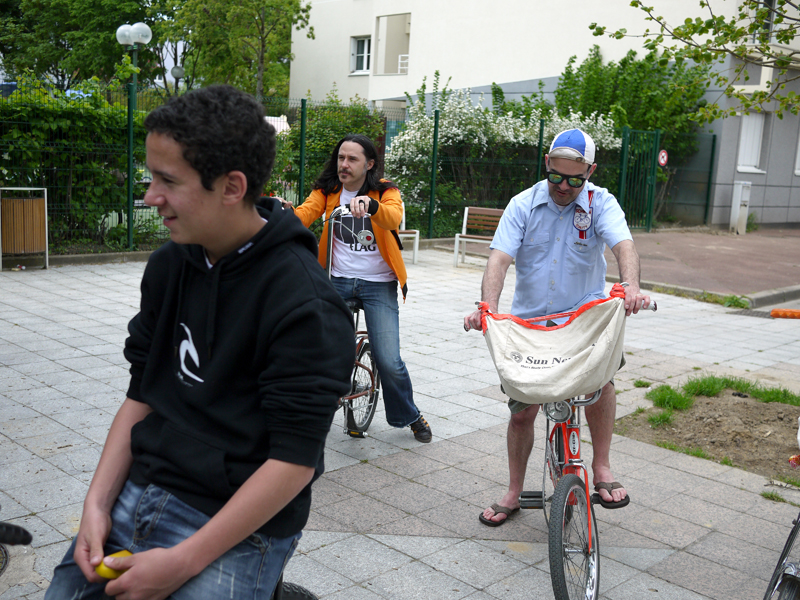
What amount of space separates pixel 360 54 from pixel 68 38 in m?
12.4

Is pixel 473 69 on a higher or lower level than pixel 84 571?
higher

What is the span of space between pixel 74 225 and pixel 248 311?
36.3ft

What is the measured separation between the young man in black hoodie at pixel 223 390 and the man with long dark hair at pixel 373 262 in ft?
10.0

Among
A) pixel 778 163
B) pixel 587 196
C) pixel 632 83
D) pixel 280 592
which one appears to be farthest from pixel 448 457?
pixel 778 163

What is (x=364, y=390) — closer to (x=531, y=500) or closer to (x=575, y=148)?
(x=531, y=500)

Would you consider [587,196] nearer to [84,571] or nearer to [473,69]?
[84,571]

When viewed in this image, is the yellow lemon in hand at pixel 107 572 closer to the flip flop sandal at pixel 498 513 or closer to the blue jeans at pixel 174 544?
the blue jeans at pixel 174 544

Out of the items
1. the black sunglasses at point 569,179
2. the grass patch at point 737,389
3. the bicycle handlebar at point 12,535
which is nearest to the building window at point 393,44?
the grass patch at point 737,389

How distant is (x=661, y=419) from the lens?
5.82 metres

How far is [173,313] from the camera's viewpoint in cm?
186

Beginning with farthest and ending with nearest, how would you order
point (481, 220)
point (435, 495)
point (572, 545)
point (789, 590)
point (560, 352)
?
point (481, 220) → point (435, 495) → point (572, 545) → point (560, 352) → point (789, 590)

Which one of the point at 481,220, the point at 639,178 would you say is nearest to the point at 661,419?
the point at 481,220

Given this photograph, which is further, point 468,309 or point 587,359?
point 468,309

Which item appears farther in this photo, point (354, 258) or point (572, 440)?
point (354, 258)
